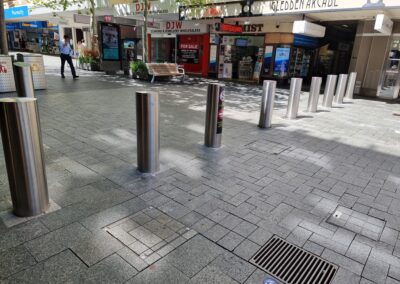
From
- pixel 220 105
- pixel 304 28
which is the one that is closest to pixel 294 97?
pixel 220 105

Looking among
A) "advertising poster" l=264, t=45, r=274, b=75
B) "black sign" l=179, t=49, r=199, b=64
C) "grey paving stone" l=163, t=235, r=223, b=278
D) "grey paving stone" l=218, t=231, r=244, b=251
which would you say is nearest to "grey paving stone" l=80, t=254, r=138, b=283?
"grey paving stone" l=163, t=235, r=223, b=278

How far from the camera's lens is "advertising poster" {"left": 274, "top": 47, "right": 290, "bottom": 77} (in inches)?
597

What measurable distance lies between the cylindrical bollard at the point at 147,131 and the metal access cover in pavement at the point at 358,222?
2.35m

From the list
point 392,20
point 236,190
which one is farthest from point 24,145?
point 392,20

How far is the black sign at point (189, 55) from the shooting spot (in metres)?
18.8

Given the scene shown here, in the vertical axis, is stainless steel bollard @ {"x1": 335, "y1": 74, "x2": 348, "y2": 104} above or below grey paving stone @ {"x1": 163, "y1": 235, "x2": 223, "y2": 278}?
above

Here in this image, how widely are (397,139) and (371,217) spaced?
172 inches

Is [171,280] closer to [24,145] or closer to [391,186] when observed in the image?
[24,145]

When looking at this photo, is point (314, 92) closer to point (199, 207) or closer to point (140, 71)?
point (199, 207)

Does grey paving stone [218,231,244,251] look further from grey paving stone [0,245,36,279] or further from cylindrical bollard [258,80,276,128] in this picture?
cylindrical bollard [258,80,276,128]

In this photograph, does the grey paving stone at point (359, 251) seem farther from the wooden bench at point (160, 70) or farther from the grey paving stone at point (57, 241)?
the wooden bench at point (160, 70)

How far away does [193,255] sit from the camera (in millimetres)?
2502

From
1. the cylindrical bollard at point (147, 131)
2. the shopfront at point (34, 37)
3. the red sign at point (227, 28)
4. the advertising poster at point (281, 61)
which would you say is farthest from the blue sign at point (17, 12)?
the cylindrical bollard at point (147, 131)

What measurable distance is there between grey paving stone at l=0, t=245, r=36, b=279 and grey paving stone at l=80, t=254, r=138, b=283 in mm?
505
